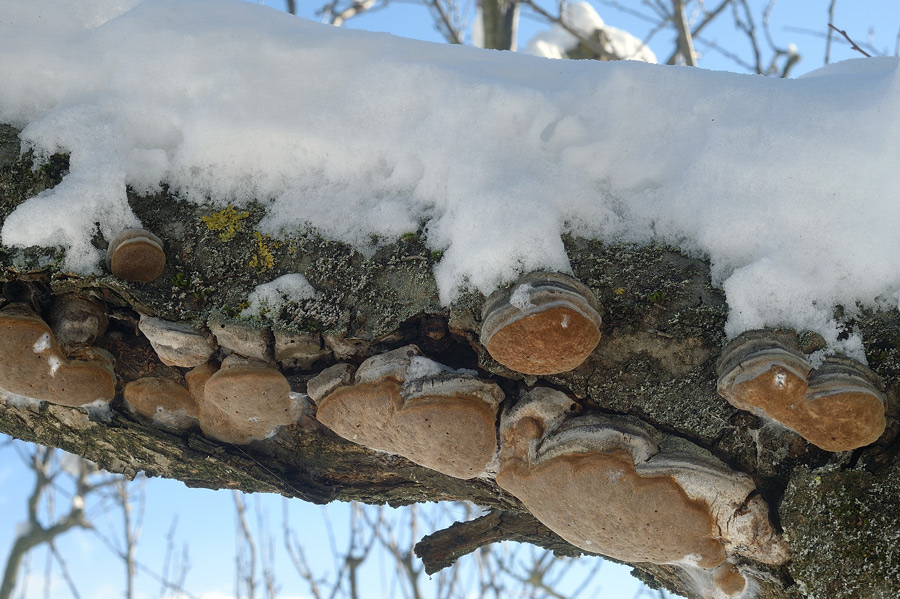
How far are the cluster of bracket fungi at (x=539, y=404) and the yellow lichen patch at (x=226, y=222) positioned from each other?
0.16 metres

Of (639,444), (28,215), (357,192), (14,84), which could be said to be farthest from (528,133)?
(14,84)

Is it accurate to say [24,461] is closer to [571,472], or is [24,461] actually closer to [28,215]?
[28,215]

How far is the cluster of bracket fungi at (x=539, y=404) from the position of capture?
146 cm

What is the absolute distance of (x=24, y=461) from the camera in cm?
771

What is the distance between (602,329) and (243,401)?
1026 mm

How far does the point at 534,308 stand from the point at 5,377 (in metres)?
1.51

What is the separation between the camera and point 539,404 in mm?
1747

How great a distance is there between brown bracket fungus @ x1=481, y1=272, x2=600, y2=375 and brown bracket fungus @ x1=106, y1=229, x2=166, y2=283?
34.9 inches

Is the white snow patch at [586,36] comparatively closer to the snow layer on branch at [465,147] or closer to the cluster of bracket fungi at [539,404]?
the snow layer on branch at [465,147]

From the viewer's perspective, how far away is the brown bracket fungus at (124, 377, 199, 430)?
2.07 metres

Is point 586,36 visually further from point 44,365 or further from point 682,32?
point 44,365

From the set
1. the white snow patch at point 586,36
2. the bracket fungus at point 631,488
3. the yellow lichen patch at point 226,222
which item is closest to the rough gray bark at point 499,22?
the white snow patch at point 586,36

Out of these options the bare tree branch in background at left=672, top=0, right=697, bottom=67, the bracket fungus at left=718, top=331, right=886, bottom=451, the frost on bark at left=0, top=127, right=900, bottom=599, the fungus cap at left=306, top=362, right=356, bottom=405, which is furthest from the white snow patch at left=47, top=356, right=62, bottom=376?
the bare tree branch in background at left=672, top=0, right=697, bottom=67

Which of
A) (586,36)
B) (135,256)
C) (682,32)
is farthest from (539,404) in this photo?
(586,36)
